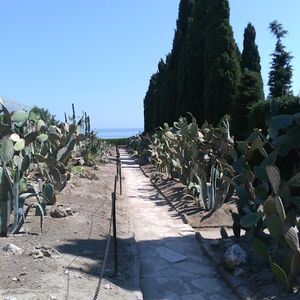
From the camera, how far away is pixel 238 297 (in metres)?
4.00

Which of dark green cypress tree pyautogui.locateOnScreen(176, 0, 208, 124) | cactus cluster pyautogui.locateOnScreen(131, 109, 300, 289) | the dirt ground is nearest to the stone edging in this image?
cactus cluster pyautogui.locateOnScreen(131, 109, 300, 289)

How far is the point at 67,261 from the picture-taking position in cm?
433

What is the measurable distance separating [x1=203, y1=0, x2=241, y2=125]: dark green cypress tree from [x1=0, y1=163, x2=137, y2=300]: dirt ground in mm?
9203

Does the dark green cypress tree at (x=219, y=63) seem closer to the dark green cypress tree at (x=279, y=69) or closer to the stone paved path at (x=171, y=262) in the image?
the dark green cypress tree at (x=279, y=69)

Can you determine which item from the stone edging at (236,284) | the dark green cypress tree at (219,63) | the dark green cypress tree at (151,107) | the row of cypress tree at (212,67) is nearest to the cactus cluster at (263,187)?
the stone edging at (236,284)

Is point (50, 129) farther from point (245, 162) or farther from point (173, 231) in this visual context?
point (245, 162)

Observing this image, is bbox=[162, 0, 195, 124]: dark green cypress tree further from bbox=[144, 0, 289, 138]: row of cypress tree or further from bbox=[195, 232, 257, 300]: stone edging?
bbox=[195, 232, 257, 300]: stone edging

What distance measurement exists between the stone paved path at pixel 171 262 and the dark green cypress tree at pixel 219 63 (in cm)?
813

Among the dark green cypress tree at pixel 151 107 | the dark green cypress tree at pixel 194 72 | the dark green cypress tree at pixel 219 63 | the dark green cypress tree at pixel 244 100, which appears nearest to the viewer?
the dark green cypress tree at pixel 244 100

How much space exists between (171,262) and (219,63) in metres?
11.5

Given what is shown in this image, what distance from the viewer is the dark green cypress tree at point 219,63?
1541cm

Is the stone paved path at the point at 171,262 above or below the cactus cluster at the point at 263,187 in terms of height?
below

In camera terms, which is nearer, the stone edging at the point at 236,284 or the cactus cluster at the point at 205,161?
the stone edging at the point at 236,284

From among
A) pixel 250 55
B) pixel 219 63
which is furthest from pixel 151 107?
pixel 219 63
